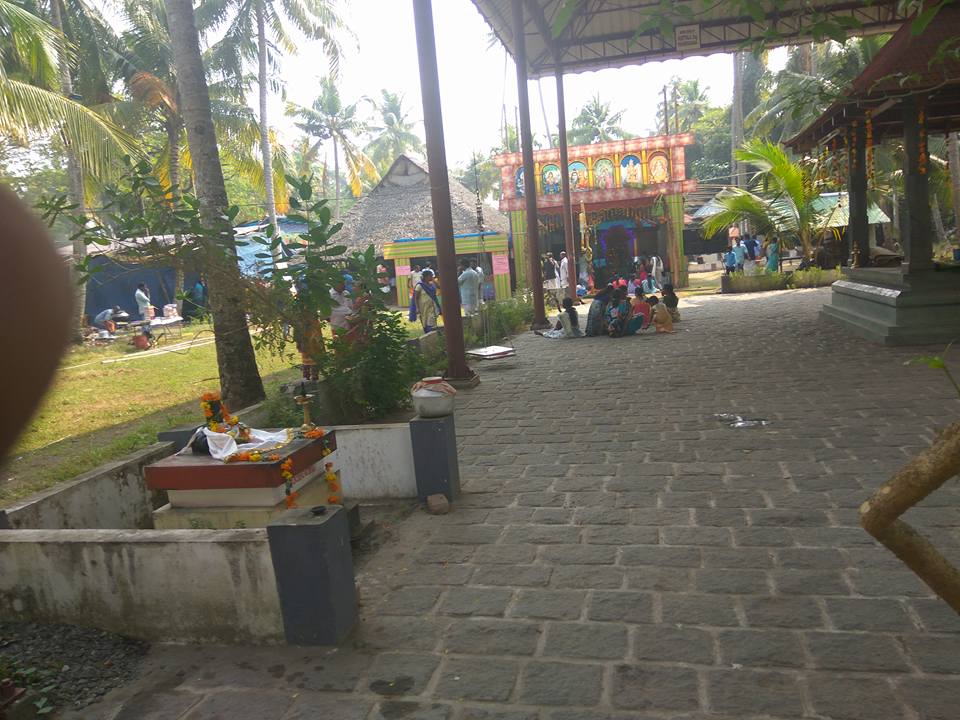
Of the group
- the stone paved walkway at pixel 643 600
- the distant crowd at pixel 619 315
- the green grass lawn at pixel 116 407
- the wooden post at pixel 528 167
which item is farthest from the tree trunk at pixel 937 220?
the green grass lawn at pixel 116 407

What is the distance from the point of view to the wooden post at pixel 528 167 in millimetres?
13680

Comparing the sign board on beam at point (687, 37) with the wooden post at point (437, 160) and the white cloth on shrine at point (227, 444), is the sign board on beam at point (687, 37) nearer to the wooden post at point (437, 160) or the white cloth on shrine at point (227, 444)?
the wooden post at point (437, 160)

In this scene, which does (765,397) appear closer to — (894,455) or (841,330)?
(894,455)

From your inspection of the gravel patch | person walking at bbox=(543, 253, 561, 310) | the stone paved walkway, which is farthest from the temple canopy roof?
person walking at bbox=(543, 253, 561, 310)

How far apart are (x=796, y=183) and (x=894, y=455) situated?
50.4 feet

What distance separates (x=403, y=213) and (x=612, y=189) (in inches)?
396

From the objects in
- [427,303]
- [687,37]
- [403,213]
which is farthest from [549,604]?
[403,213]

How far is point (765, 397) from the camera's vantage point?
7.83 m

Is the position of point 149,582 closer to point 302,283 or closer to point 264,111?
point 302,283

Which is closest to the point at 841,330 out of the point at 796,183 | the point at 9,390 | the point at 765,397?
the point at 765,397

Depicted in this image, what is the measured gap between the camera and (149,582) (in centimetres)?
364

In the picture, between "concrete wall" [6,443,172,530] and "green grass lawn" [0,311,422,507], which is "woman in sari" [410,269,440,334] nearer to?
"green grass lawn" [0,311,422,507]

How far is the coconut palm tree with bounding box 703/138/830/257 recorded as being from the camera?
18.7 meters

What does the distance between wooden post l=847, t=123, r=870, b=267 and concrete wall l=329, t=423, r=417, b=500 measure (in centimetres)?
1013
